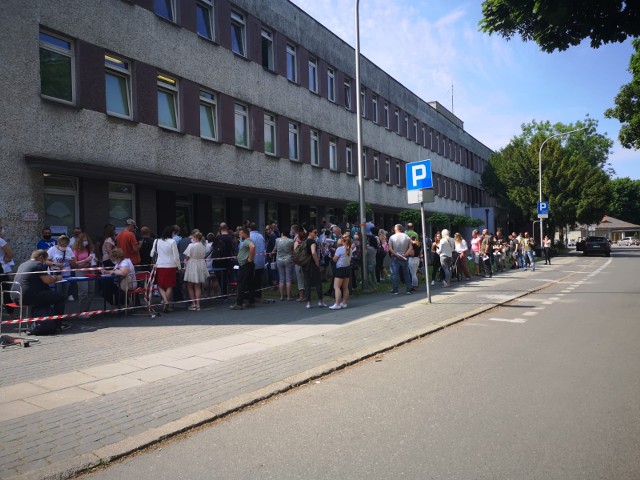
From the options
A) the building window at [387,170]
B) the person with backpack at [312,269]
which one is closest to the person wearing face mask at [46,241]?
the person with backpack at [312,269]

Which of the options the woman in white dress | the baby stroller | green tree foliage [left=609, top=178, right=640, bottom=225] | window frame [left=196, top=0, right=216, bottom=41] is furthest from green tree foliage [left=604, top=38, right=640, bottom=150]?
green tree foliage [left=609, top=178, right=640, bottom=225]

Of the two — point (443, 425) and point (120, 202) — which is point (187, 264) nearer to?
point (120, 202)

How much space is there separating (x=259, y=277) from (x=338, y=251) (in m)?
3.01

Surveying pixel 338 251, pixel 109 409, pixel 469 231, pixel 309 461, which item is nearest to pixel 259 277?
pixel 338 251

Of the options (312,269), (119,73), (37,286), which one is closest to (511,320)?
(312,269)

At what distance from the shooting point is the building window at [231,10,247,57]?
2003 cm

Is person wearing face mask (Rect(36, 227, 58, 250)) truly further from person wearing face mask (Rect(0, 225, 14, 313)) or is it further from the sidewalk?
the sidewalk

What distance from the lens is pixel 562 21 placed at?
8750 millimetres

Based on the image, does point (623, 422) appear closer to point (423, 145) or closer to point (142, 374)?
point (142, 374)

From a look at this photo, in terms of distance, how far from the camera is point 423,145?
139ft

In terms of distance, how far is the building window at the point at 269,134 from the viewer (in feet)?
72.2

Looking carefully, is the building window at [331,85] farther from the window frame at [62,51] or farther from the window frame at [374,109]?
the window frame at [62,51]

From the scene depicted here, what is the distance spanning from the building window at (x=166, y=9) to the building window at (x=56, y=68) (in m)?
3.69

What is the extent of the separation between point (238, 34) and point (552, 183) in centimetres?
3715
